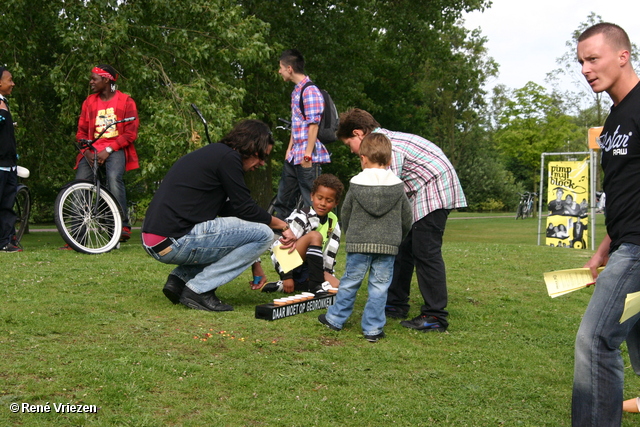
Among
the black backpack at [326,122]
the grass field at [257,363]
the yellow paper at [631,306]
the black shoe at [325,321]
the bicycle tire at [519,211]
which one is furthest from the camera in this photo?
the bicycle tire at [519,211]

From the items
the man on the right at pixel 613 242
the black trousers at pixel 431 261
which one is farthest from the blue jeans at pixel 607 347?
the black trousers at pixel 431 261

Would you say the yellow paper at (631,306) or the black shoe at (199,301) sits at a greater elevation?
the yellow paper at (631,306)

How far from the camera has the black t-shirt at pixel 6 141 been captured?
26.2 feet

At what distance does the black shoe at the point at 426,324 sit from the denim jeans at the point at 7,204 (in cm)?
552

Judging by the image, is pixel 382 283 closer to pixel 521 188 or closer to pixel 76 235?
pixel 76 235

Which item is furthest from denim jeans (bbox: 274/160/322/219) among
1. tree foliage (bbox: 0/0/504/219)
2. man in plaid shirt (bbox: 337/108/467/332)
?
tree foliage (bbox: 0/0/504/219)

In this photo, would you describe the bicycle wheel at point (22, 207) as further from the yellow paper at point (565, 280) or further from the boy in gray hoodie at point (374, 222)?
the yellow paper at point (565, 280)

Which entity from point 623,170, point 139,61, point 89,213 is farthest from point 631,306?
point 139,61

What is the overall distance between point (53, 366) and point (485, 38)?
33948 millimetres

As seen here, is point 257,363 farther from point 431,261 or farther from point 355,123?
point 355,123

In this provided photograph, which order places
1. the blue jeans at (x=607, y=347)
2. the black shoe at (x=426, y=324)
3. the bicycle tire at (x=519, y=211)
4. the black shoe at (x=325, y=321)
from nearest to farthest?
1. the blue jeans at (x=607, y=347)
2. the black shoe at (x=325, y=321)
3. the black shoe at (x=426, y=324)
4. the bicycle tire at (x=519, y=211)

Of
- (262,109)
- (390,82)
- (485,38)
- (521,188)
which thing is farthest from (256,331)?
(521,188)

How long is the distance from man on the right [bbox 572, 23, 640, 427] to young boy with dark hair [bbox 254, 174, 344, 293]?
3401 mm

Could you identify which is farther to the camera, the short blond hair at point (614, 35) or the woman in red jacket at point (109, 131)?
the woman in red jacket at point (109, 131)
